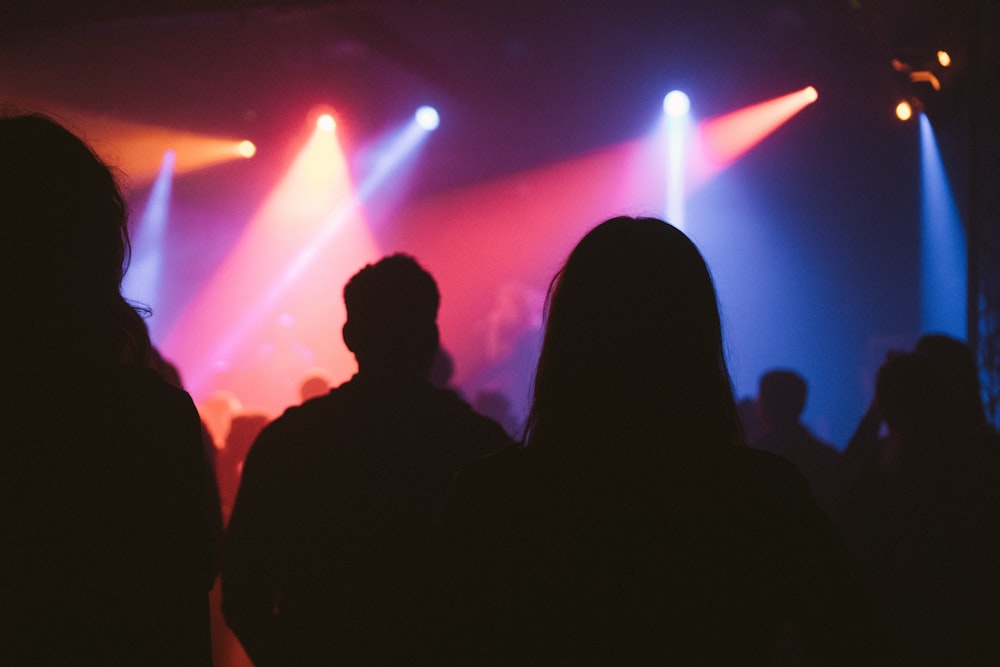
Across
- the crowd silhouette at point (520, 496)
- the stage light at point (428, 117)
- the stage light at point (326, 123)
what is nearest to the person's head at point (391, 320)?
the crowd silhouette at point (520, 496)

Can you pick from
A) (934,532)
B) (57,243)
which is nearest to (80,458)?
(57,243)

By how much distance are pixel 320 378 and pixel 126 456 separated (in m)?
4.65

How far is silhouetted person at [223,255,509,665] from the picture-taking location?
2119 millimetres

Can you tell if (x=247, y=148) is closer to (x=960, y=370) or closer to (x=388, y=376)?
(x=388, y=376)

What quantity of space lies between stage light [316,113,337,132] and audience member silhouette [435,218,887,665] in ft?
34.9

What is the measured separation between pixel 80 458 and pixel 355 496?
1.09m

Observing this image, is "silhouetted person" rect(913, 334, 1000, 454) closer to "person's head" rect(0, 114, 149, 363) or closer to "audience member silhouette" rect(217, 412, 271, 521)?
"person's head" rect(0, 114, 149, 363)

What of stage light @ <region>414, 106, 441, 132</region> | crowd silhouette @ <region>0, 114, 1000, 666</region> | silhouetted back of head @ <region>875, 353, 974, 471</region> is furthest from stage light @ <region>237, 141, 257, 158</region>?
crowd silhouette @ <region>0, 114, 1000, 666</region>

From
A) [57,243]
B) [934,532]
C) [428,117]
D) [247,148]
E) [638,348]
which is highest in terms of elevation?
[428,117]

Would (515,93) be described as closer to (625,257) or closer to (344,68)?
(344,68)

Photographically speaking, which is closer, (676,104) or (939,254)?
(939,254)

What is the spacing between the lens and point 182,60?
9.64m

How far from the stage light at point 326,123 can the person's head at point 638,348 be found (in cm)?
1058

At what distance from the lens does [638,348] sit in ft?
4.49
